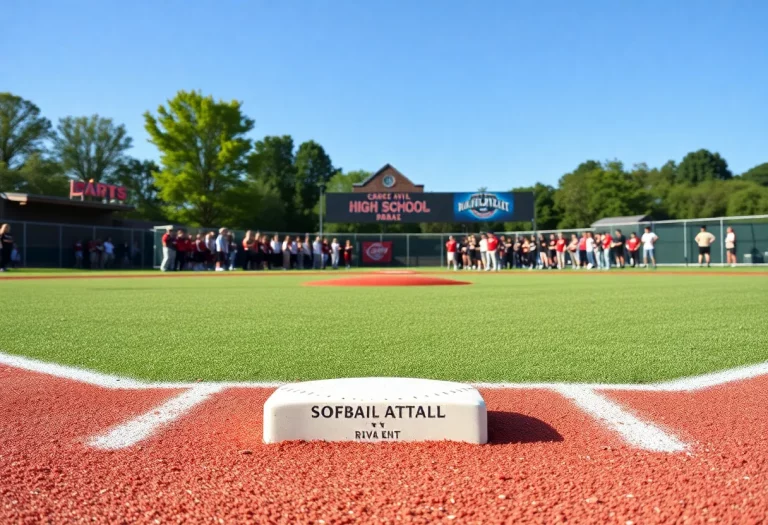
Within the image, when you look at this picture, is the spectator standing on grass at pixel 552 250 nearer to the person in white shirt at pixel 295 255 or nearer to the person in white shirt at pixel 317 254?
the person in white shirt at pixel 317 254

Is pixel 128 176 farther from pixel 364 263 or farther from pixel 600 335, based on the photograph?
pixel 600 335

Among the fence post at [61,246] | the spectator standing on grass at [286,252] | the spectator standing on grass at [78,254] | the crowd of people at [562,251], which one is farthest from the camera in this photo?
the spectator standing on grass at [286,252]

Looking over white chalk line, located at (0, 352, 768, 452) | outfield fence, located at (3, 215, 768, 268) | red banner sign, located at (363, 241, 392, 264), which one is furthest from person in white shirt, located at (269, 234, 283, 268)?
white chalk line, located at (0, 352, 768, 452)

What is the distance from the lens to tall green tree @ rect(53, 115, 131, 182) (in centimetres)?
6059

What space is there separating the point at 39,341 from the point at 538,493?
429 cm

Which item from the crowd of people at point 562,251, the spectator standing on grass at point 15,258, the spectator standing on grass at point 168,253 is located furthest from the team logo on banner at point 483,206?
the spectator standing on grass at point 15,258

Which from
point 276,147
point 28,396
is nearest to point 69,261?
point 28,396

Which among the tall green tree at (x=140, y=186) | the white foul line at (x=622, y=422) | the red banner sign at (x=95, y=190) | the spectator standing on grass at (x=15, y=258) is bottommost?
the white foul line at (x=622, y=422)

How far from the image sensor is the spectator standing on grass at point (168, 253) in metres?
24.1

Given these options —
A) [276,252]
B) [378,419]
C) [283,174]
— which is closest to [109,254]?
[276,252]

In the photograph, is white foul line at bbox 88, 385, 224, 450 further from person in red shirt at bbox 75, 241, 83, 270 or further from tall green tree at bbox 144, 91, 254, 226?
tall green tree at bbox 144, 91, 254, 226

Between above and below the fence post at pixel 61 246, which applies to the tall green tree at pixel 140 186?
above

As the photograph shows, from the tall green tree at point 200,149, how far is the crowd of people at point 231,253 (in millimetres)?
18182

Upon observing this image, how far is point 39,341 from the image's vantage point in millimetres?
4734
